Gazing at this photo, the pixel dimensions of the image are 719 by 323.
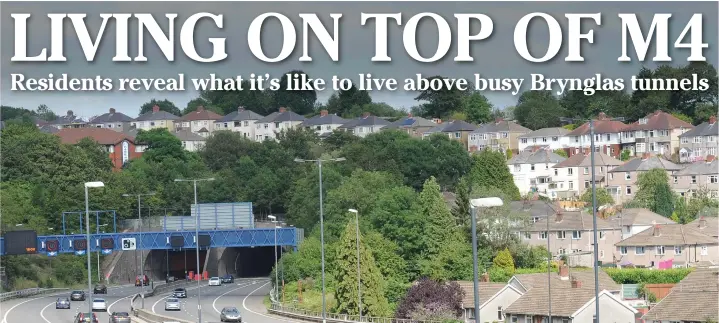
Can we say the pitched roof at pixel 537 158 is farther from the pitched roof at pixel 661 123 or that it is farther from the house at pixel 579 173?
the pitched roof at pixel 661 123

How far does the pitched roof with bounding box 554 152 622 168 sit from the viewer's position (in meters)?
174

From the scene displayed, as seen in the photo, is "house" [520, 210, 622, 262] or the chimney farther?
"house" [520, 210, 622, 262]

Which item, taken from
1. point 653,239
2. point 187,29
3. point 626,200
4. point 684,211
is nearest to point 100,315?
point 187,29

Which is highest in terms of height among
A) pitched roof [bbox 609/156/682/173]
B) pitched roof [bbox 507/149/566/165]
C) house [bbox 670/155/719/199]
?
pitched roof [bbox 507/149/566/165]

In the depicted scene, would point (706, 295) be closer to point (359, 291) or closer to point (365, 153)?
point (359, 291)

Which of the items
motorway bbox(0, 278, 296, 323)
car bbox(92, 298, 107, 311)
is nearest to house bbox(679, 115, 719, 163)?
motorway bbox(0, 278, 296, 323)

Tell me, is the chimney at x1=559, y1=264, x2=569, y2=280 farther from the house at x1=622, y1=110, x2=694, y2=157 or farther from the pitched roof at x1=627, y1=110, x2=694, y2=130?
the pitched roof at x1=627, y1=110, x2=694, y2=130

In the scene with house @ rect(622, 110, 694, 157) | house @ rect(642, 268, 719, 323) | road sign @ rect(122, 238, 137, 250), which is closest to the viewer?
house @ rect(642, 268, 719, 323)

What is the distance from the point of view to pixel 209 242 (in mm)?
122188

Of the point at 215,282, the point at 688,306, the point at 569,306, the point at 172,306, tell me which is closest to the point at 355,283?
the point at 569,306

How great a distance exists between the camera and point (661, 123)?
18662 centimetres

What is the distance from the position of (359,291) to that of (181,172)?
94177 millimetres

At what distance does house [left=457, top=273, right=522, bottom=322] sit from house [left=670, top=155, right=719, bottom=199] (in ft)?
241

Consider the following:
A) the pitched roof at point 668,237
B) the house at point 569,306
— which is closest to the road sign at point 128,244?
the pitched roof at point 668,237
